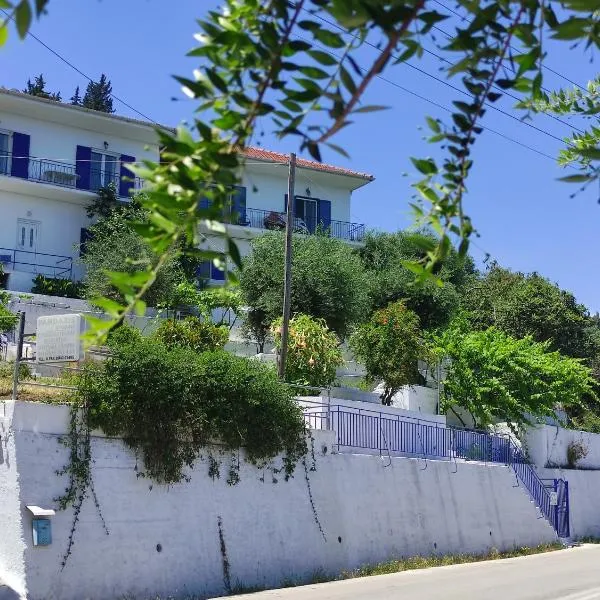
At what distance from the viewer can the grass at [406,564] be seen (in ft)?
59.7

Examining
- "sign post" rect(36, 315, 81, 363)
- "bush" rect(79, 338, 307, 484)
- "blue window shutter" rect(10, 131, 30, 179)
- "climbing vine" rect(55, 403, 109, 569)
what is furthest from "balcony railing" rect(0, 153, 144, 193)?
"climbing vine" rect(55, 403, 109, 569)

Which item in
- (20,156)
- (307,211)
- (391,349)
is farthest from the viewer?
(307,211)

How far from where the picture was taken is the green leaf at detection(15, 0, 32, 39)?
9.49ft

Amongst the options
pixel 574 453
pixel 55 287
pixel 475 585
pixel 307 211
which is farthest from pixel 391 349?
pixel 307 211

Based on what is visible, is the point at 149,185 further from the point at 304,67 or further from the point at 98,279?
the point at 98,279

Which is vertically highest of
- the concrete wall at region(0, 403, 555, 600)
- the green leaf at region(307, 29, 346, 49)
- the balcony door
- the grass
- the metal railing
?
the balcony door

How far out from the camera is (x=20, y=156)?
33.3 meters

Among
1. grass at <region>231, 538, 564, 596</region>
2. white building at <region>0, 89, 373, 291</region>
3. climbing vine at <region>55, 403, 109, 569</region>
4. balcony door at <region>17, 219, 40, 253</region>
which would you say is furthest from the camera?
balcony door at <region>17, 219, 40, 253</region>

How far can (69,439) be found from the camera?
49.5ft

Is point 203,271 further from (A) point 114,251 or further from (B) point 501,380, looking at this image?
(B) point 501,380

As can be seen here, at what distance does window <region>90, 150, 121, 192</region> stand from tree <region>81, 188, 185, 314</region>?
62 centimetres

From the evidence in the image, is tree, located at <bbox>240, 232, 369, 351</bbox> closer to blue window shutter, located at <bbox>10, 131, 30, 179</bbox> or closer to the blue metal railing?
the blue metal railing

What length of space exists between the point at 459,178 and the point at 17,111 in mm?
32449

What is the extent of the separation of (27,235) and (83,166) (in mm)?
3426
